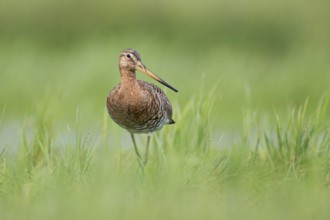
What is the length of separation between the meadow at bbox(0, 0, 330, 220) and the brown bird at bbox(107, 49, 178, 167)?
9cm

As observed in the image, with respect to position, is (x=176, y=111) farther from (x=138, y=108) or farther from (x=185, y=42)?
(x=185, y=42)

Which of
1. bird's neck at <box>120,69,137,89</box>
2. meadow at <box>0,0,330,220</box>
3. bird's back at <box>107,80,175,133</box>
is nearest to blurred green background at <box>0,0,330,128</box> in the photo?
meadow at <box>0,0,330,220</box>

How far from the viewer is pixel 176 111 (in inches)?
238

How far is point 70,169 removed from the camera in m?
4.86

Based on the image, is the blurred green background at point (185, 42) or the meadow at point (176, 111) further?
the blurred green background at point (185, 42)

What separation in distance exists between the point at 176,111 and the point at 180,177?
141cm

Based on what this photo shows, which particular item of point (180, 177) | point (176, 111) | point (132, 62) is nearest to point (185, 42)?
point (176, 111)

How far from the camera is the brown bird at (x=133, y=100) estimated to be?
5645 mm

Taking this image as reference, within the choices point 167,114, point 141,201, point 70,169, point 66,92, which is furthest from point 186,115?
point 66,92

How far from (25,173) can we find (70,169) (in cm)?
25

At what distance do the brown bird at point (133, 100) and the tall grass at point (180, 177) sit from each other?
0.11 metres

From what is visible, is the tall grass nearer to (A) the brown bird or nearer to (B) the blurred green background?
(A) the brown bird

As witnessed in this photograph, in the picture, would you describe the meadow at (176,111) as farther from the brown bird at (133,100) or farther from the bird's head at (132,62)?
the bird's head at (132,62)

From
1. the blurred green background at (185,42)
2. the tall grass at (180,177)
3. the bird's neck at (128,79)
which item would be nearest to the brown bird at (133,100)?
the bird's neck at (128,79)
